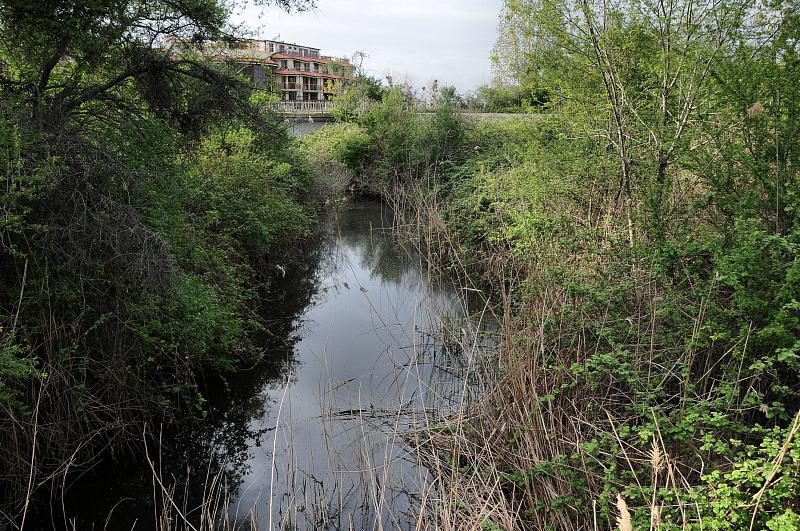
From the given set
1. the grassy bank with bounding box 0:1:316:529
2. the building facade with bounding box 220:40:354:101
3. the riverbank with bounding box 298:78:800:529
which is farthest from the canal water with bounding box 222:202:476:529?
the building facade with bounding box 220:40:354:101

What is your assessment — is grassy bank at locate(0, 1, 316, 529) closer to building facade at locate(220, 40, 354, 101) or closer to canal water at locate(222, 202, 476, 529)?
canal water at locate(222, 202, 476, 529)

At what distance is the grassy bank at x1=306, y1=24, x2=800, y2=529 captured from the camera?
2.92m

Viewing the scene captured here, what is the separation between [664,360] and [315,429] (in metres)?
3.23

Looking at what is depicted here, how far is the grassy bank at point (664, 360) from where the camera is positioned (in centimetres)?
292

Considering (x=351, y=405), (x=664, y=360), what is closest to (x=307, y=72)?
A: (x=351, y=405)

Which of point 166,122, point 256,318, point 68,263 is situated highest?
point 166,122

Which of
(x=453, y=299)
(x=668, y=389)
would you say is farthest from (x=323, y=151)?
(x=668, y=389)

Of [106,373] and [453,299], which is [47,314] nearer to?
[106,373]

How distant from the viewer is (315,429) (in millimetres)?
5637

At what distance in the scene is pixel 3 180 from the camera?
4.32 meters

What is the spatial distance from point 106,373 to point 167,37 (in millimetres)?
4414

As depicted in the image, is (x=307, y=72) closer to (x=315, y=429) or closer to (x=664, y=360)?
(x=315, y=429)

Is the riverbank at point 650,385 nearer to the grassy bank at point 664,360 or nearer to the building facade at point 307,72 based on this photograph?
the grassy bank at point 664,360

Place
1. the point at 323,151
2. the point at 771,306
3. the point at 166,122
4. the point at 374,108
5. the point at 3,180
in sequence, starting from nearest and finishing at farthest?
1. the point at 771,306
2. the point at 3,180
3. the point at 166,122
4. the point at 323,151
5. the point at 374,108
